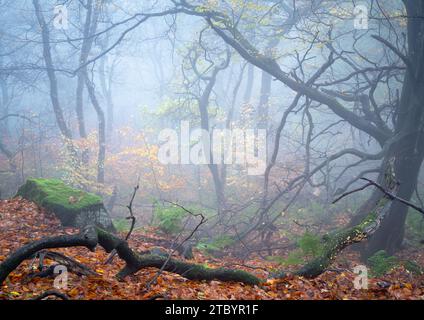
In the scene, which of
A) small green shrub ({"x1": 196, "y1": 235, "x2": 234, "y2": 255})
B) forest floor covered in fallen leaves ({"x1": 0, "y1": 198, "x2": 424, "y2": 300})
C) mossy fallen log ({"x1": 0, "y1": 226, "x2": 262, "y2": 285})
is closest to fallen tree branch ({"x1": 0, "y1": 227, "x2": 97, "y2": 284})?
mossy fallen log ({"x1": 0, "y1": 226, "x2": 262, "y2": 285})

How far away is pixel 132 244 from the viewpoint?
845 cm

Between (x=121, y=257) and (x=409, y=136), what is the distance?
8.75 meters

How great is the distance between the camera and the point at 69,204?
8.73m

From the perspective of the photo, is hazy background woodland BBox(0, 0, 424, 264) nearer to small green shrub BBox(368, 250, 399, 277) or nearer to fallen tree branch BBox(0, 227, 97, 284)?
small green shrub BBox(368, 250, 399, 277)

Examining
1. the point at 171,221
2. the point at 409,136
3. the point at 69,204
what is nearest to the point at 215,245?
the point at 171,221

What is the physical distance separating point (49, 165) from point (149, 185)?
7.57 metres

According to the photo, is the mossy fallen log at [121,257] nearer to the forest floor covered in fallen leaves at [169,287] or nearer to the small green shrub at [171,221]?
the forest floor covered in fallen leaves at [169,287]

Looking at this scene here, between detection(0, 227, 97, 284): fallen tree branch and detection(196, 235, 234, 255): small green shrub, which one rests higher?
detection(0, 227, 97, 284): fallen tree branch

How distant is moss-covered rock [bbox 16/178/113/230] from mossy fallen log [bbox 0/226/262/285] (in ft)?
10.6

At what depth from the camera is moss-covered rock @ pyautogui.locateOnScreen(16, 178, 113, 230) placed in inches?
336

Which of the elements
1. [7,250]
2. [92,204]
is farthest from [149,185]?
[7,250]

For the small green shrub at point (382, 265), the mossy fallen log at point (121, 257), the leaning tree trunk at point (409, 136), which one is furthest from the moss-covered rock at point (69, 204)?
the leaning tree trunk at point (409, 136)
